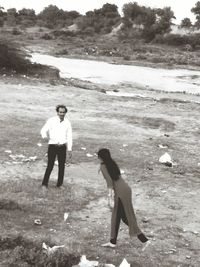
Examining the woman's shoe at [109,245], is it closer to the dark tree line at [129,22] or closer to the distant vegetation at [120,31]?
the distant vegetation at [120,31]

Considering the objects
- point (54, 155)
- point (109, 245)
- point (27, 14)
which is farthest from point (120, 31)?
point (109, 245)

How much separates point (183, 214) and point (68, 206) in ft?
6.47

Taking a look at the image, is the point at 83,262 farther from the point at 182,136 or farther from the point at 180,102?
the point at 180,102

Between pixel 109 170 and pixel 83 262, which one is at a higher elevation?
pixel 109 170

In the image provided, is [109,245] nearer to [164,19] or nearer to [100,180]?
[100,180]

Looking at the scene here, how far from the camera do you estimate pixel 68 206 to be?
9.16 metres

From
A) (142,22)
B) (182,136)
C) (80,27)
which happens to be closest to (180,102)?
(182,136)

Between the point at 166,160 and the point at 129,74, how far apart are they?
21376mm

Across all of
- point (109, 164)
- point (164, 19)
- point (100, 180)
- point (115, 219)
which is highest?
point (164, 19)

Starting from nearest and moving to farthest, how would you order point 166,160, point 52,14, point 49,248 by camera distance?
point 49,248 → point 166,160 → point 52,14

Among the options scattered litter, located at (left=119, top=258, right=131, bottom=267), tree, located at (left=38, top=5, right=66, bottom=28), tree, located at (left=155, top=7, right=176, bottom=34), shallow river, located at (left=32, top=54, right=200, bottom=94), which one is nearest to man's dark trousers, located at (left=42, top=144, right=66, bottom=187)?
scattered litter, located at (left=119, top=258, right=131, bottom=267)

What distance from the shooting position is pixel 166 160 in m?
12.7

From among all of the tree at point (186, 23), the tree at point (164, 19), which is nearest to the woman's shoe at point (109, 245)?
the tree at point (164, 19)

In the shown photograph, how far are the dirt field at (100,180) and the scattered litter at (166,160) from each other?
0.17 meters
